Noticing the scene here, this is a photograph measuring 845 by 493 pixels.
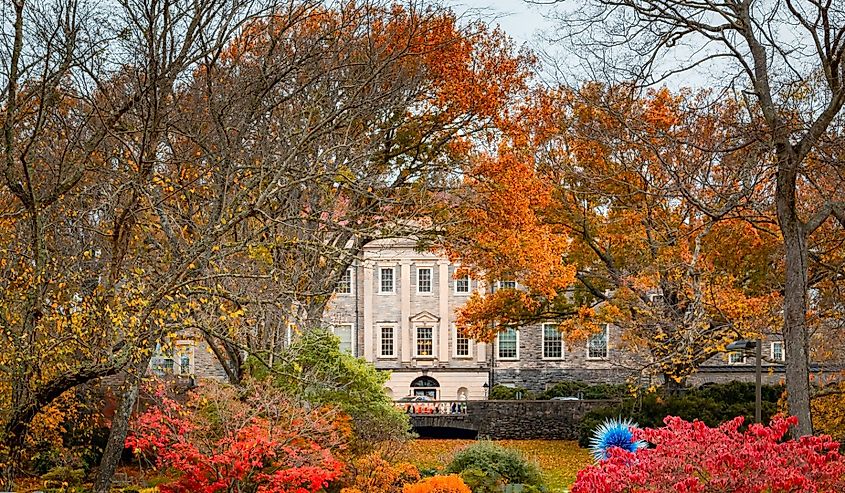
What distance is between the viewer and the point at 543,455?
88.0 ft

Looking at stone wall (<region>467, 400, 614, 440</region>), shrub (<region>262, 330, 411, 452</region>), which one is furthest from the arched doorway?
shrub (<region>262, 330, 411, 452</region>)

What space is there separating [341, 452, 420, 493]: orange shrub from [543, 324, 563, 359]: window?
105 ft

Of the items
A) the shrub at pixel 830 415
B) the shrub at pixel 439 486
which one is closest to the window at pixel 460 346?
the shrub at pixel 830 415

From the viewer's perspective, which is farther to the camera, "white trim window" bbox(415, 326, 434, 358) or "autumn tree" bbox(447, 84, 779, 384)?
"white trim window" bbox(415, 326, 434, 358)

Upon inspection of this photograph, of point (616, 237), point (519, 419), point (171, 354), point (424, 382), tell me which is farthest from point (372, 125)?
point (424, 382)

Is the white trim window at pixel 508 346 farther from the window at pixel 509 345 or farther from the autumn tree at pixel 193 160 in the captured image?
the autumn tree at pixel 193 160

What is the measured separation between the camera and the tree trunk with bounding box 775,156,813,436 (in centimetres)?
1080

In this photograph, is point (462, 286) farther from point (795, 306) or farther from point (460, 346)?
point (795, 306)

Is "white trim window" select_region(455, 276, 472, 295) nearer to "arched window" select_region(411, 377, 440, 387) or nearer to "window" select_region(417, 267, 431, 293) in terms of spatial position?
"window" select_region(417, 267, 431, 293)

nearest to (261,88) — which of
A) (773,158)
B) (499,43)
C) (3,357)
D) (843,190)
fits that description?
(3,357)

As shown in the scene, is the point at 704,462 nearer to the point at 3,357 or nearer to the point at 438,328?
the point at 3,357

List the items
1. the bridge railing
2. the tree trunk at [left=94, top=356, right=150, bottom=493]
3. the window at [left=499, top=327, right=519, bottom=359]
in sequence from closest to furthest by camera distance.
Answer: the tree trunk at [left=94, top=356, right=150, bottom=493] < the bridge railing < the window at [left=499, top=327, right=519, bottom=359]

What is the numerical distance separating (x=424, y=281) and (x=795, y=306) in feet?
122

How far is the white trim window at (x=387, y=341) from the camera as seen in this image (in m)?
47.7
